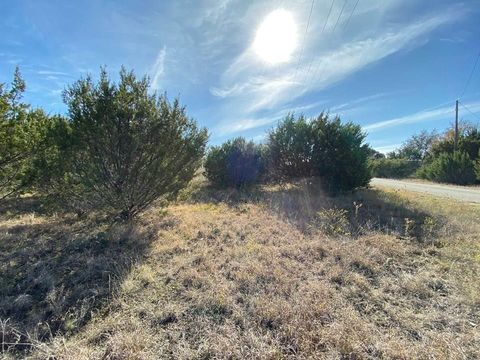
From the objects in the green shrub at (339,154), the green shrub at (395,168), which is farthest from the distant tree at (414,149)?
the green shrub at (339,154)

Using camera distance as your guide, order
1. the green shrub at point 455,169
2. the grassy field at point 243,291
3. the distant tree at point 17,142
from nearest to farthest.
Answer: the grassy field at point 243,291 → the distant tree at point 17,142 → the green shrub at point 455,169

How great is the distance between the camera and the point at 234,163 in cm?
1412

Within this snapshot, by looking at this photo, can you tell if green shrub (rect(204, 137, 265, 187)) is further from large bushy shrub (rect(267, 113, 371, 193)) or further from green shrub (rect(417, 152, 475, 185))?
green shrub (rect(417, 152, 475, 185))

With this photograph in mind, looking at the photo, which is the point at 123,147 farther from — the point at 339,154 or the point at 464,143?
the point at 464,143

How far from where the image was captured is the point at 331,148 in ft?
37.1

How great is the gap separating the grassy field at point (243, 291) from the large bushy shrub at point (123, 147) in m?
0.86

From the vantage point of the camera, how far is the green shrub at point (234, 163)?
14070 mm

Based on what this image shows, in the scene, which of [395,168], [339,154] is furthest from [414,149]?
[339,154]

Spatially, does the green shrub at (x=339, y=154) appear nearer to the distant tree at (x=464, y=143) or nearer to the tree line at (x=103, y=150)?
the tree line at (x=103, y=150)

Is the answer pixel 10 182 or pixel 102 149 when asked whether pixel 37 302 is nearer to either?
pixel 102 149

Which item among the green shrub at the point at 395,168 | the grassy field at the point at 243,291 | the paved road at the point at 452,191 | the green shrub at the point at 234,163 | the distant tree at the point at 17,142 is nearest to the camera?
the grassy field at the point at 243,291

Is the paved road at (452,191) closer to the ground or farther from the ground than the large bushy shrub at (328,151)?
closer to the ground

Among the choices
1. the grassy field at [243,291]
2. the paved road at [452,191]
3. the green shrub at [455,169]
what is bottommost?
the grassy field at [243,291]

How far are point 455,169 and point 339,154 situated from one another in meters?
15.7
